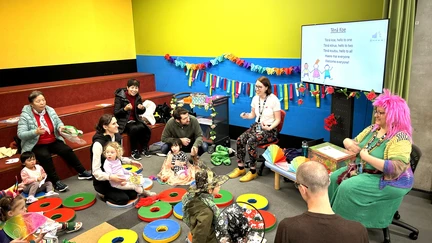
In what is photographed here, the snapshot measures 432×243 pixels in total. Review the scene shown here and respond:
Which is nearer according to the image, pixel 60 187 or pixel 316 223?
pixel 316 223

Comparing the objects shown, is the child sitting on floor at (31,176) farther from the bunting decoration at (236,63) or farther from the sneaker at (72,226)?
the bunting decoration at (236,63)

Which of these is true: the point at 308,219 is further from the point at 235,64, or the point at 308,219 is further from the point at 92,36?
the point at 92,36

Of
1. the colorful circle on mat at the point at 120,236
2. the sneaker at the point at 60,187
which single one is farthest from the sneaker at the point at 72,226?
the sneaker at the point at 60,187

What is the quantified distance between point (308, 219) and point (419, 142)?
260 cm

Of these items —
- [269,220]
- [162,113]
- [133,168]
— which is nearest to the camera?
[269,220]

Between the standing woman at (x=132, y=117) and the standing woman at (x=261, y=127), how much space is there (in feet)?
5.29

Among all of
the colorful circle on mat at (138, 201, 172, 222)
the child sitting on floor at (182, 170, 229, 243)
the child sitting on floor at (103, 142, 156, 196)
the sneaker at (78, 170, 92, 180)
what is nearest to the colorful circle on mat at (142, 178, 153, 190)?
the child sitting on floor at (103, 142, 156, 196)

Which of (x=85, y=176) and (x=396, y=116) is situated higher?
(x=396, y=116)

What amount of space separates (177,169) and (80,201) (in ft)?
3.74

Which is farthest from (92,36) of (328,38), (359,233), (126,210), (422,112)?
(359,233)

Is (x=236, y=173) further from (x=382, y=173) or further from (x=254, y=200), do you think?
(x=382, y=173)

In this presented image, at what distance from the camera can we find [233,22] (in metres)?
5.14

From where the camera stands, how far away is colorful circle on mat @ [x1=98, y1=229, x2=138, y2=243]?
112 inches

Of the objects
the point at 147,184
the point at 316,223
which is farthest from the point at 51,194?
the point at 316,223
